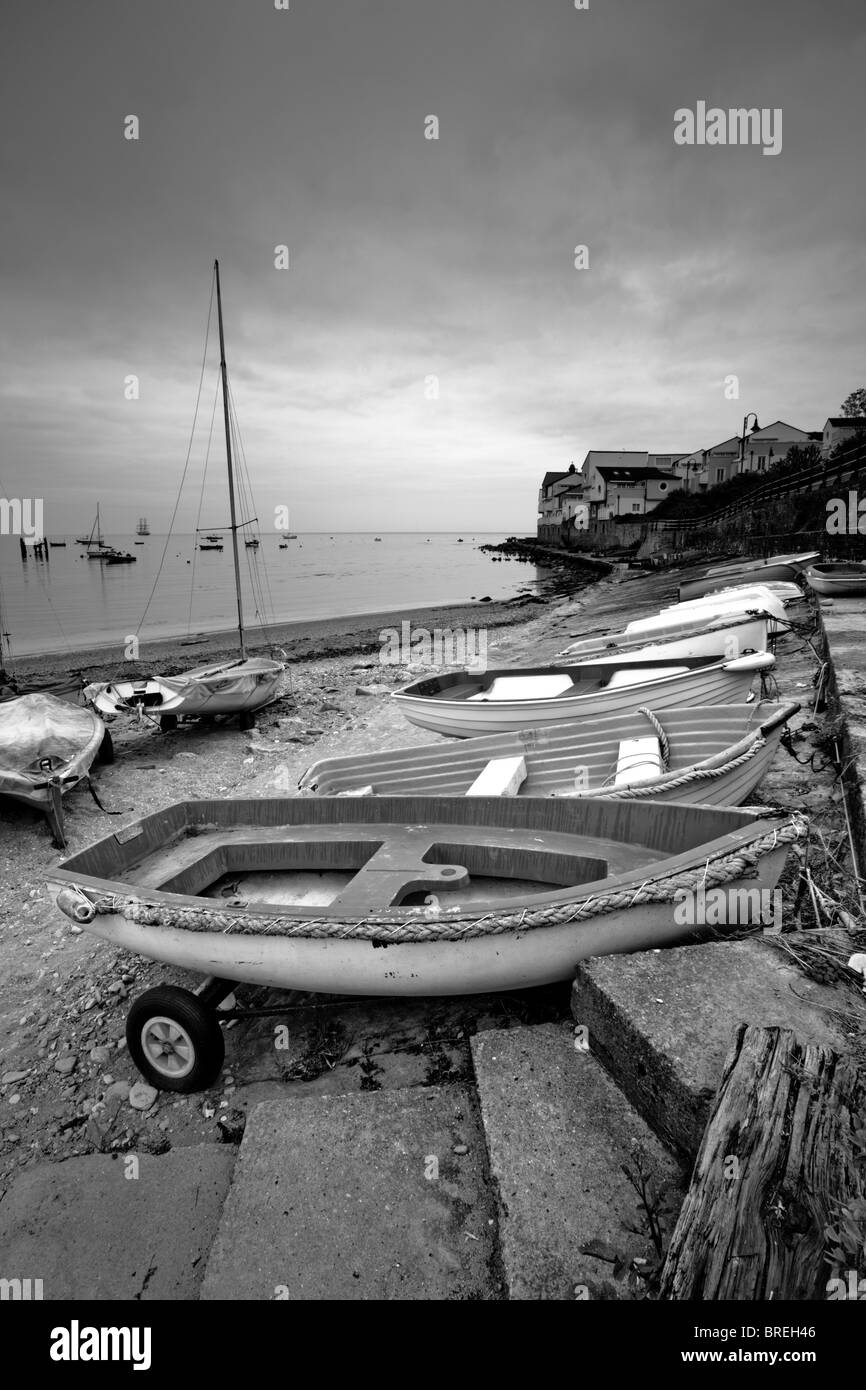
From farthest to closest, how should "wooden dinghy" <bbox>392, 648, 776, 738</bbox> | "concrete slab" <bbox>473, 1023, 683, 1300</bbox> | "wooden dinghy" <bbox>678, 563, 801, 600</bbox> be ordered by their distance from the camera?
"wooden dinghy" <bbox>678, 563, 801, 600</bbox>
"wooden dinghy" <bbox>392, 648, 776, 738</bbox>
"concrete slab" <bbox>473, 1023, 683, 1300</bbox>

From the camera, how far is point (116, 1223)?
2.97 metres

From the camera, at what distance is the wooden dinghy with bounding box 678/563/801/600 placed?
64.4ft

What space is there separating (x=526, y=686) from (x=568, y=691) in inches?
25.2

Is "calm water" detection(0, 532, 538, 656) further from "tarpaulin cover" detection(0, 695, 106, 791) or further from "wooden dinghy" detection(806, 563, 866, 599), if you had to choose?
"wooden dinghy" detection(806, 563, 866, 599)

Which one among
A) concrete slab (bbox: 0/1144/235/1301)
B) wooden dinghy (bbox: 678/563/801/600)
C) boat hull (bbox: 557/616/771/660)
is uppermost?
wooden dinghy (bbox: 678/563/801/600)

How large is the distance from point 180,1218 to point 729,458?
86727 mm

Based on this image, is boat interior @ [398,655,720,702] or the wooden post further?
boat interior @ [398,655,720,702]

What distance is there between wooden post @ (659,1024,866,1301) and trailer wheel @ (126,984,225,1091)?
2.61 meters

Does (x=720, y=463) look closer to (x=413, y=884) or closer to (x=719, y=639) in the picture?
(x=719, y=639)
